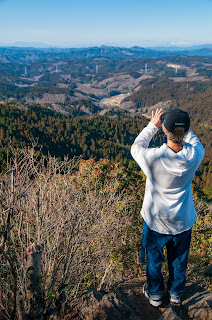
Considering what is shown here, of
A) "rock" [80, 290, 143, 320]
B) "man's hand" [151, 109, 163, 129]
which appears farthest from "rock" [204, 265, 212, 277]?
"man's hand" [151, 109, 163, 129]

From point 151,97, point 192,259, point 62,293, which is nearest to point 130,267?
point 192,259

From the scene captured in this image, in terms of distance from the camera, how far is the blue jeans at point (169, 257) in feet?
8.00

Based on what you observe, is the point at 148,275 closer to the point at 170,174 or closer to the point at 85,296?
the point at 85,296

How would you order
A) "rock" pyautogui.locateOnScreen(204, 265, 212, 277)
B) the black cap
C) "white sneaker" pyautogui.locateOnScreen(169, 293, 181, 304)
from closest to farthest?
the black cap < "white sneaker" pyautogui.locateOnScreen(169, 293, 181, 304) < "rock" pyautogui.locateOnScreen(204, 265, 212, 277)

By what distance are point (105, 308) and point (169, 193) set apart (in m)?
1.31

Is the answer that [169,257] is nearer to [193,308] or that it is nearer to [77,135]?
[193,308]

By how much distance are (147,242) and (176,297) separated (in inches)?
29.6

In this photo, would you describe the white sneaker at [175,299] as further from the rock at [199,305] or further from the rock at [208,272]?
the rock at [208,272]

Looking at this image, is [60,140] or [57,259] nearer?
[57,259]

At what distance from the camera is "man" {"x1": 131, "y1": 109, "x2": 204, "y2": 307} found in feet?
6.91

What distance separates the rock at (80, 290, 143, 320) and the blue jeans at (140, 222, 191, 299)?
1.24 feet

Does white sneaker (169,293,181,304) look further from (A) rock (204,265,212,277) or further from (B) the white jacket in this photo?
(A) rock (204,265,212,277)

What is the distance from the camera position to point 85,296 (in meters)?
2.50

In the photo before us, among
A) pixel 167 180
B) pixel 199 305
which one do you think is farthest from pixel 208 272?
pixel 167 180
